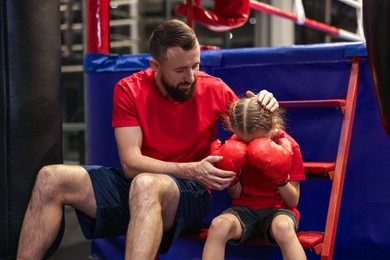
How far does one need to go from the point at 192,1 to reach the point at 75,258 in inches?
57.0

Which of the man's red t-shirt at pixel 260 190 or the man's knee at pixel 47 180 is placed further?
the man's red t-shirt at pixel 260 190

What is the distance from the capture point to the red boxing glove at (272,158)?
203 centimetres

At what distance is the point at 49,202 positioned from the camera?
215 centimetres

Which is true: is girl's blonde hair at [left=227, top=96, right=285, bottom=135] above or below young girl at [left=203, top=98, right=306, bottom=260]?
above

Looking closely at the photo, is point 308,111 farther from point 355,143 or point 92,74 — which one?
point 92,74

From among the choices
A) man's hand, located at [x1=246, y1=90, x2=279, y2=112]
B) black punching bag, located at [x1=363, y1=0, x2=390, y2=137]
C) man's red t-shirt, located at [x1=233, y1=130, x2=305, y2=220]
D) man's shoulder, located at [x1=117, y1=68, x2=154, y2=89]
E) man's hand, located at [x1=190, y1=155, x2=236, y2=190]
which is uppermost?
black punching bag, located at [x1=363, y1=0, x2=390, y2=137]

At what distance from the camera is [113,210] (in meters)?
2.25

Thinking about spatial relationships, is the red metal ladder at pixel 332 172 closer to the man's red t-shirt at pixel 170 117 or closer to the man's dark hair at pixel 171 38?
the man's red t-shirt at pixel 170 117

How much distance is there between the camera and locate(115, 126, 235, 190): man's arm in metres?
2.10

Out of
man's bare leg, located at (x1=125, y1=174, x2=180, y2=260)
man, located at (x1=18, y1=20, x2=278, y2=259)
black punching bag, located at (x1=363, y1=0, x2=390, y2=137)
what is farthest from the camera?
man, located at (x1=18, y1=20, x2=278, y2=259)

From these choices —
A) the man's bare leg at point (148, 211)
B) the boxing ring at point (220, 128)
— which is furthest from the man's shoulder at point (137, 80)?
the man's bare leg at point (148, 211)

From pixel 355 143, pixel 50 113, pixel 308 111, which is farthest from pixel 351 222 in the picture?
pixel 50 113

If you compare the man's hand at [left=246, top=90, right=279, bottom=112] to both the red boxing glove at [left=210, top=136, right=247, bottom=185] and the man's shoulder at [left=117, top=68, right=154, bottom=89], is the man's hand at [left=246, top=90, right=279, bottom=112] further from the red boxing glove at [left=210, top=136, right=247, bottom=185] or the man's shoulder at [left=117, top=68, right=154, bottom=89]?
the man's shoulder at [left=117, top=68, right=154, bottom=89]

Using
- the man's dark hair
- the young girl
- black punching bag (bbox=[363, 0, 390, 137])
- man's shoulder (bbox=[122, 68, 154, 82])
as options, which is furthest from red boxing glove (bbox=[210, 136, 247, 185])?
black punching bag (bbox=[363, 0, 390, 137])
